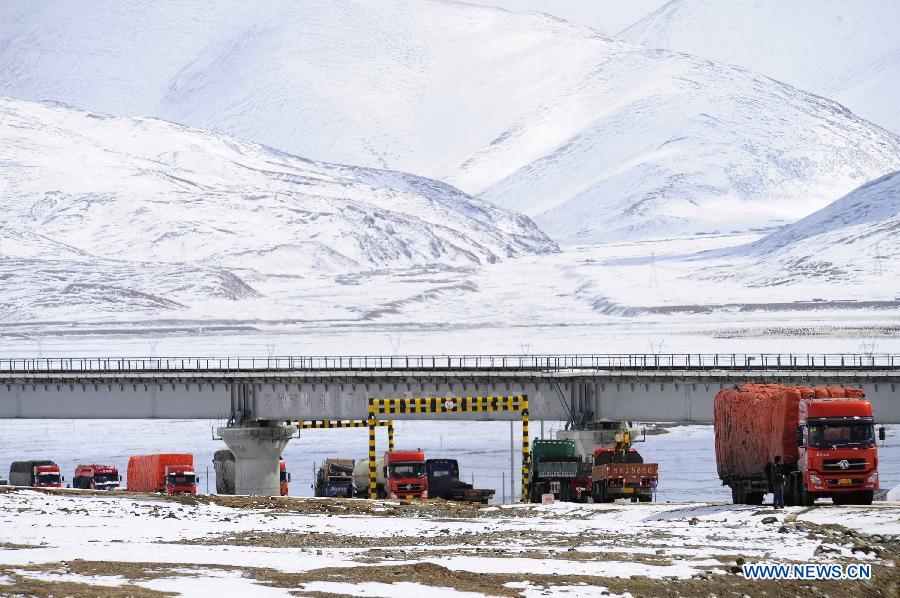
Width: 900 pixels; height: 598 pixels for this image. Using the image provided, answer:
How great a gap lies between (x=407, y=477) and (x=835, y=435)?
33118 millimetres

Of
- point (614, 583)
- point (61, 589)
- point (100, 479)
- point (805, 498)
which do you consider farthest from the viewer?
point (100, 479)

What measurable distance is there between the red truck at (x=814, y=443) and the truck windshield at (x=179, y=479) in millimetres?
40331

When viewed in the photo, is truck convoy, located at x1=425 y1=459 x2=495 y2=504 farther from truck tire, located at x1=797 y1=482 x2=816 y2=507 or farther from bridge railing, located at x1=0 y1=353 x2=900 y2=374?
truck tire, located at x1=797 y1=482 x2=816 y2=507

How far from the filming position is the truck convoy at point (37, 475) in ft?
335

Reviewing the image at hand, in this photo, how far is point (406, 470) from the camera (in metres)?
81.2

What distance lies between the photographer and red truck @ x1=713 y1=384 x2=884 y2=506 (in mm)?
51812

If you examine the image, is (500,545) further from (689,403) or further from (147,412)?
(147,412)

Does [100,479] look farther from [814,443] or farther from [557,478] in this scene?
[814,443]

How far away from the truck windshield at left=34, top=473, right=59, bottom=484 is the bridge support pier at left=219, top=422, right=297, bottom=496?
10980mm

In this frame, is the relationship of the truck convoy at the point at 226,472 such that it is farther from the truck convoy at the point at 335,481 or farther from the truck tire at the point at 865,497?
the truck tire at the point at 865,497

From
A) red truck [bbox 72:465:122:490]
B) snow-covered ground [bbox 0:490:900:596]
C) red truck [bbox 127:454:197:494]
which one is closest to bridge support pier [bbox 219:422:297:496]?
red truck [bbox 72:465:122:490]

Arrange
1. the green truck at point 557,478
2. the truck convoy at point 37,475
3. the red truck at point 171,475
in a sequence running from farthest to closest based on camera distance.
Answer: the truck convoy at point 37,475 → the red truck at point 171,475 → the green truck at point 557,478

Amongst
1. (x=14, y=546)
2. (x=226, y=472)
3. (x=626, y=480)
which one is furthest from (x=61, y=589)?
(x=226, y=472)

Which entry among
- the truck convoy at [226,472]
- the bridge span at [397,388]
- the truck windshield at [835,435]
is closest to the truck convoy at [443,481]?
the bridge span at [397,388]
